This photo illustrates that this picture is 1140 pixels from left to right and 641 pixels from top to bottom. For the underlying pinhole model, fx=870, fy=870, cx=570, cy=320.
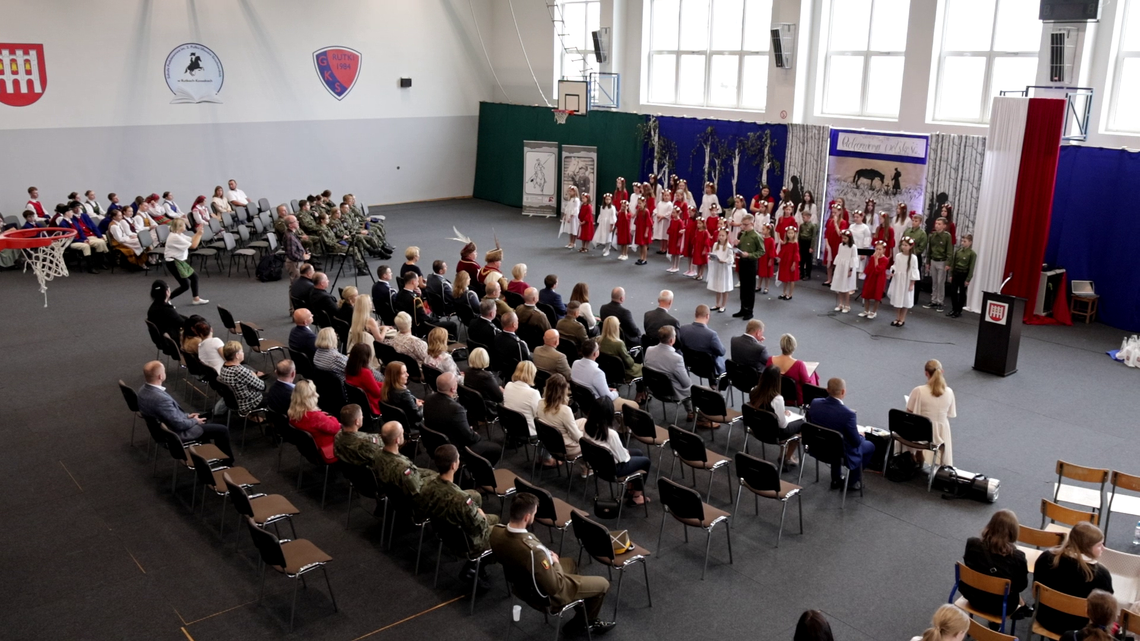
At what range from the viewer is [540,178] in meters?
24.2

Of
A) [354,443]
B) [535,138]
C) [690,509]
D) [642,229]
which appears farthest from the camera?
[535,138]

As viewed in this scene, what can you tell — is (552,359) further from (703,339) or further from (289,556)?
(289,556)

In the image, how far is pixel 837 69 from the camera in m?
18.2

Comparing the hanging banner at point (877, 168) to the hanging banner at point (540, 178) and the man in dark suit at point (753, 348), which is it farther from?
the hanging banner at point (540, 178)

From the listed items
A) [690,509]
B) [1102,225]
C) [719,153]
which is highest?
[719,153]

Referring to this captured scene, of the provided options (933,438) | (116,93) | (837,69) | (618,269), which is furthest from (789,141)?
(116,93)

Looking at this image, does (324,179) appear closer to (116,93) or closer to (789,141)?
(116,93)

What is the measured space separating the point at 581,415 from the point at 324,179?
16.7 metres

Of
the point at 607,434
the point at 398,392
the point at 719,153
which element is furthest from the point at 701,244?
the point at 607,434

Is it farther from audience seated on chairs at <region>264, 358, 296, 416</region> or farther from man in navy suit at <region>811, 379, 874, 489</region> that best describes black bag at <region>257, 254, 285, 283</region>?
man in navy suit at <region>811, 379, 874, 489</region>

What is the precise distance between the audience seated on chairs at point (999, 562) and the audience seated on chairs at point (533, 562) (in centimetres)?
249

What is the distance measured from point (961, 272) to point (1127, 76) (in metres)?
3.98

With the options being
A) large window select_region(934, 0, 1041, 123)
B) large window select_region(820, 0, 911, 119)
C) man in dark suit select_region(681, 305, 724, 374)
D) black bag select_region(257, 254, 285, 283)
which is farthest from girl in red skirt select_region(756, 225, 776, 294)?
black bag select_region(257, 254, 285, 283)

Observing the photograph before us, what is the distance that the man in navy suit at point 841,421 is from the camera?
26.3 feet
